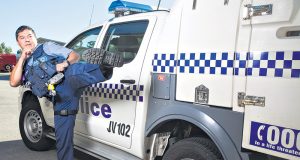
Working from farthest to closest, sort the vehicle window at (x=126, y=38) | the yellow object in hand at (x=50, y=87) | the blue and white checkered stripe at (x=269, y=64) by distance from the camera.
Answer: the vehicle window at (x=126, y=38)
the yellow object in hand at (x=50, y=87)
the blue and white checkered stripe at (x=269, y=64)

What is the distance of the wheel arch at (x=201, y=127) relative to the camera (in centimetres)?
234

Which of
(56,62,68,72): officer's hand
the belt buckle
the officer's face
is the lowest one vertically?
the belt buckle

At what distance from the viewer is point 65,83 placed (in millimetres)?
3213

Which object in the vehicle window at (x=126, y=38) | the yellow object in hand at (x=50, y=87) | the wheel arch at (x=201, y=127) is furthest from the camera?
the vehicle window at (x=126, y=38)

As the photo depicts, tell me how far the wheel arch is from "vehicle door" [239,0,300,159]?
0.13 m

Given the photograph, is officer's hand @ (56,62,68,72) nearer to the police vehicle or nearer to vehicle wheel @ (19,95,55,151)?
the police vehicle

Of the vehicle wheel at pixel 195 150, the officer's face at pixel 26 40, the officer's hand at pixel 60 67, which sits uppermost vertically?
the officer's face at pixel 26 40

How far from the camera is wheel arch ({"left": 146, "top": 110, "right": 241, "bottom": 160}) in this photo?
2.34 meters

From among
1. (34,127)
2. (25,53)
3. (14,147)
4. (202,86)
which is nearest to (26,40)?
(25,53)

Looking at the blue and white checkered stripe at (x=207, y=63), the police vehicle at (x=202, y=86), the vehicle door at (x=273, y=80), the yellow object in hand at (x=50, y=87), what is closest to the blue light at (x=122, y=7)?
the police vehicle at (x=202, y=86)

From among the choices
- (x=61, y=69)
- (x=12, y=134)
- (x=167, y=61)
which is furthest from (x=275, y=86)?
(x=12, y=134)

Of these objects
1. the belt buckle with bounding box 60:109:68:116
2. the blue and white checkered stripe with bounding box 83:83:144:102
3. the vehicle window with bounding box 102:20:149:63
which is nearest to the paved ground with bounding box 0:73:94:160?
the blue and white checkered stripe with bounding box 83:83:144:102

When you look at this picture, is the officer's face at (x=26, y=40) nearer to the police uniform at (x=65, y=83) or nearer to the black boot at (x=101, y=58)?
the police uniform at (x=65, y=83)

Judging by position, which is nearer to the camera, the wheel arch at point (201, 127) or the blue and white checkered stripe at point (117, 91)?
the wheel arch at point (201, 127)
